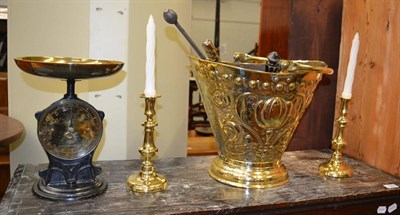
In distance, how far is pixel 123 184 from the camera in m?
1.16

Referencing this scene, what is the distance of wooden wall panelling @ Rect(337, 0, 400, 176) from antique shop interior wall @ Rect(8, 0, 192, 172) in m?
0.79

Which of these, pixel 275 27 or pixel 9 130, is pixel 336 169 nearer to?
pixel 275 27

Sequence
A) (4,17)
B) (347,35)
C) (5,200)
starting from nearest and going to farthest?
(5,200) → (347,35) → (4,17)

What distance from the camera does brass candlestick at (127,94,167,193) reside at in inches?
43.4

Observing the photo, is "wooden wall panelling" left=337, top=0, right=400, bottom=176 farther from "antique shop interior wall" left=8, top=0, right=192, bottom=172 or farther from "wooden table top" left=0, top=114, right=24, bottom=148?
"wooden table top" left=0, top=114, right=24, bottom=148

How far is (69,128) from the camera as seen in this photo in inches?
42.3

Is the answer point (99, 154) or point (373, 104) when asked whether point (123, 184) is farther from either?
point (373, 104)

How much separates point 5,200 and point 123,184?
32 cm

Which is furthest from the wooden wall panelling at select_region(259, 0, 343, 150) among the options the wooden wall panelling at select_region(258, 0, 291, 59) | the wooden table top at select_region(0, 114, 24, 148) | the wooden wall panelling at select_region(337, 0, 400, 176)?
the wooden table top at select_region(0, 114, 24, 148)

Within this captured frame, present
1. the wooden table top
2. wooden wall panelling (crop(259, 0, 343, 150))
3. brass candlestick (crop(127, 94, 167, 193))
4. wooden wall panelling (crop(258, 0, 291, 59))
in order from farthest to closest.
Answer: wooden wall panelling (crop(258, 0, 291, 59)) → wooden wall panelling (crop(259, 0, 343, 150)) → the wooden table top → brass candlestick (crop(127, 94, 167, 193))

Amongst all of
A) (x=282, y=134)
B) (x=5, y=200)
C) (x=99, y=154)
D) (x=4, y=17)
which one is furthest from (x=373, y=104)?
(x=4, y=17)

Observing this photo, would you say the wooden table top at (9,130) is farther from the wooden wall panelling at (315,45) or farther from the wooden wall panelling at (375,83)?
the wooden wall panelling at (375,83)

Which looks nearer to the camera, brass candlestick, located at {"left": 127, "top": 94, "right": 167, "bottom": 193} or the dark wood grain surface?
the dark wood grain surface

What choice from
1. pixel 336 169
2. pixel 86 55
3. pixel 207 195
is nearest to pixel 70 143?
pixel 207 195
